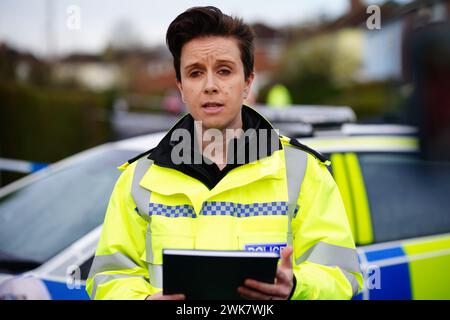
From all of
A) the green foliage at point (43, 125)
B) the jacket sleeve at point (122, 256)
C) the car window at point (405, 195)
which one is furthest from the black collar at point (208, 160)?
the green foliage at point (43, 125)

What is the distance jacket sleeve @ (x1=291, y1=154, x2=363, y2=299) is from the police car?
518 millimetres

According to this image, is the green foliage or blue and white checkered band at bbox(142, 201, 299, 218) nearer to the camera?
blue and white checkered band at bbox(142, 201, 299, 218)

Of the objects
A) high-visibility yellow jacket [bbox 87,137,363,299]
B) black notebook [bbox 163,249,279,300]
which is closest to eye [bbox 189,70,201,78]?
high-visibility yellow jacket [bbox 87,137,363,299]

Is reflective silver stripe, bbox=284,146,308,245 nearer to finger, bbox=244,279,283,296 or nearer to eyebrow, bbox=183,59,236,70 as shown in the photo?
finger, bbox=244,279,283,296

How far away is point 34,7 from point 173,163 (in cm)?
136

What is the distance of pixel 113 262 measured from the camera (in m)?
1.63

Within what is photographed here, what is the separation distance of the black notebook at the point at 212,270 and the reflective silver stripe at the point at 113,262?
16 cm

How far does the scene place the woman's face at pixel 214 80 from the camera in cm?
167

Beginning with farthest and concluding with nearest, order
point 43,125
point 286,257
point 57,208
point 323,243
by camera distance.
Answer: point 43,125, point 57,208, point 323,243, point 286,257

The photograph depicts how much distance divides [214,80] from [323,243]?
54cm

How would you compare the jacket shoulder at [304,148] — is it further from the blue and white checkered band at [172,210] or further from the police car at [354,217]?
the police car at [354,217]

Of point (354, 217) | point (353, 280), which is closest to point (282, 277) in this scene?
point (353, 280)

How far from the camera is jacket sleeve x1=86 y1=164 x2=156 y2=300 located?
162cm

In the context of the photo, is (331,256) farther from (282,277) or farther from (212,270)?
(212,270)
